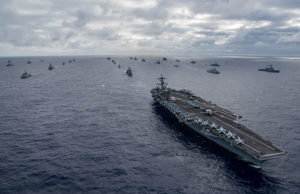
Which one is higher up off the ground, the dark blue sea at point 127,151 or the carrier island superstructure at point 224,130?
the carrier island superstructure at point 224,130

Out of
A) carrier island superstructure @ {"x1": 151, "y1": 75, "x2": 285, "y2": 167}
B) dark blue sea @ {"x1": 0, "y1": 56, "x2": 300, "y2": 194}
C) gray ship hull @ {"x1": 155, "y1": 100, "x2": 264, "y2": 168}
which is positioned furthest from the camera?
carrier island superstructure @ {"x1": 151, "y1": 75, "x2": 285, "y2": 167}

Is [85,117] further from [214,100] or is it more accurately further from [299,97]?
[299,97]

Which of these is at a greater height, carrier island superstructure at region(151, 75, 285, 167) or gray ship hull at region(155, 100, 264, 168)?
carrier island superstructure at region(151, 75, 285, 167)

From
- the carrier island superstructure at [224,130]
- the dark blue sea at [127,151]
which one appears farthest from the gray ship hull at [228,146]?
the dark blue sea at [127,151]

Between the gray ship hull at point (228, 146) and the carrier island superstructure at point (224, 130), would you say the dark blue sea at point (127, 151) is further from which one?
the carrier island superstructure at point (224, 130)

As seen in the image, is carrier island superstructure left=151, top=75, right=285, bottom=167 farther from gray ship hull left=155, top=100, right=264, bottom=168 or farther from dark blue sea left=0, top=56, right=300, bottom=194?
dark blue sea left=0, top=56, right=300, bottom=194

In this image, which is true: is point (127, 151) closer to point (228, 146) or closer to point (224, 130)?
point (228, 146)

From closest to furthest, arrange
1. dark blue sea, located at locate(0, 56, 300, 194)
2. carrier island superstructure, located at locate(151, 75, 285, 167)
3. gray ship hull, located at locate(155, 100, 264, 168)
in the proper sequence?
dark blue sea, located at locate(0, 56, 300, 194)
gray ship hull, located at locate(155, 100, 264, 168)
carrier island superstructure, located at locate(151, 75, 285, 167)

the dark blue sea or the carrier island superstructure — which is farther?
the carrier island superstructure

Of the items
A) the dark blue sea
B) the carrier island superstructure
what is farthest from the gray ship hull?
the dark blue sea
